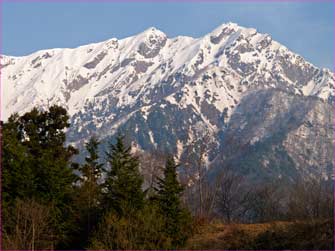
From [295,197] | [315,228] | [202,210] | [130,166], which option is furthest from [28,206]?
[295,197]

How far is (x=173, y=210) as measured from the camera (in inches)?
2239

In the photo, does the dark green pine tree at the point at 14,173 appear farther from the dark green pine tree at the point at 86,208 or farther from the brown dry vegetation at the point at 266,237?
the brown dry vegetation at the point at 266,237

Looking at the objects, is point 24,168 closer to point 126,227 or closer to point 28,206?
point 28,206

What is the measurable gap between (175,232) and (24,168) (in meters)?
16.4

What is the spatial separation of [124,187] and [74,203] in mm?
7103

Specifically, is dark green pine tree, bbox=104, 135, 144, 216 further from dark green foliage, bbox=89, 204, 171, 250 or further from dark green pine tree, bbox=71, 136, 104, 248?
dark green foliage, bbox=89, 204, 171, 250

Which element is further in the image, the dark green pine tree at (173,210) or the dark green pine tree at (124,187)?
the dark green pine tree at (173,210)

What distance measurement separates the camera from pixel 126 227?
46.9 m

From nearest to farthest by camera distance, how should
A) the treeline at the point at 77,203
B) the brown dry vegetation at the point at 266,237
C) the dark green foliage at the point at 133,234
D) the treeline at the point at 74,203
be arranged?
1. the brown dry vegetation at the point at 266,237
2. the dark green foliage at the point at 133,234
3. the treeline at the point at 77,203
4. the treeline at the point at 74,203

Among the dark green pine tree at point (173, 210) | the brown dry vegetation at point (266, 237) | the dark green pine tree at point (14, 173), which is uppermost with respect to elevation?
the dark green pine tree at point (14, 173)

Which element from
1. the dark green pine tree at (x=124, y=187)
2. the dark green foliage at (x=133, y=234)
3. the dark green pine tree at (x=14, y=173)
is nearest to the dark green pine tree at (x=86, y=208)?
the dark green pine tree at (x=124, y=187)

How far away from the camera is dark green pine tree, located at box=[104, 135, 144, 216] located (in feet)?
181

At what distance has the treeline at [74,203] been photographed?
49062mm

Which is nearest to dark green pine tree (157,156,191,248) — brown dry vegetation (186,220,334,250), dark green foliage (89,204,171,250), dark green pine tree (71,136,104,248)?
brown dry vegetation (186,220,334,250)
